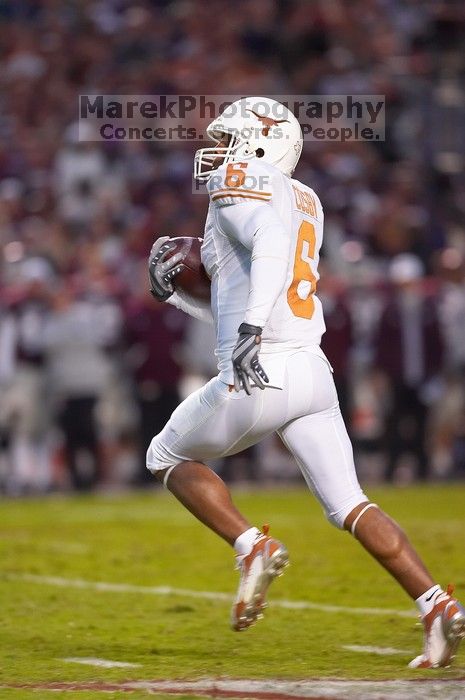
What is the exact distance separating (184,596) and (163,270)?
1.98 m

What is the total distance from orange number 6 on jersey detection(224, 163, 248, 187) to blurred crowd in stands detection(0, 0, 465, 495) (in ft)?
22.1

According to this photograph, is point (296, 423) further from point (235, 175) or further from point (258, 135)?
point (258, 135)

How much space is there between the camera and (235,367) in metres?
4.44

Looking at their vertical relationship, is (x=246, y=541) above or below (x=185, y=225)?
Result: below

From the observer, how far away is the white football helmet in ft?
15.6

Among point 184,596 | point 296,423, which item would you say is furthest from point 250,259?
point 184,596

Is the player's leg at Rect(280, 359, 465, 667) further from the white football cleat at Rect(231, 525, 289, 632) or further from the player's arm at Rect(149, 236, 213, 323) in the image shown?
the player's arm at Rect(149, 236, 213, 323)

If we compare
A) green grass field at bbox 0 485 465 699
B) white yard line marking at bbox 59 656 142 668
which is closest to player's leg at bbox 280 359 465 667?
green grass field at bbox 0 485 465 699

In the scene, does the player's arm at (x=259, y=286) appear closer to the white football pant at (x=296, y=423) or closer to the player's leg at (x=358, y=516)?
the white football pant at (x=296, y=423)

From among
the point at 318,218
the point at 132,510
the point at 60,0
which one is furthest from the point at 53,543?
the point at 60,0

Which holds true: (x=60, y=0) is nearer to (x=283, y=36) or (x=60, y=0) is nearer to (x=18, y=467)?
(x=283, y=36)

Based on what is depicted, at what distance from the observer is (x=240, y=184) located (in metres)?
4.57

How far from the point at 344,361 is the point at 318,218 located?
6.93 metres

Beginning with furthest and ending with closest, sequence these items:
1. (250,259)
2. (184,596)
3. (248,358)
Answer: (184,596) < (250,259) < (248,358)
